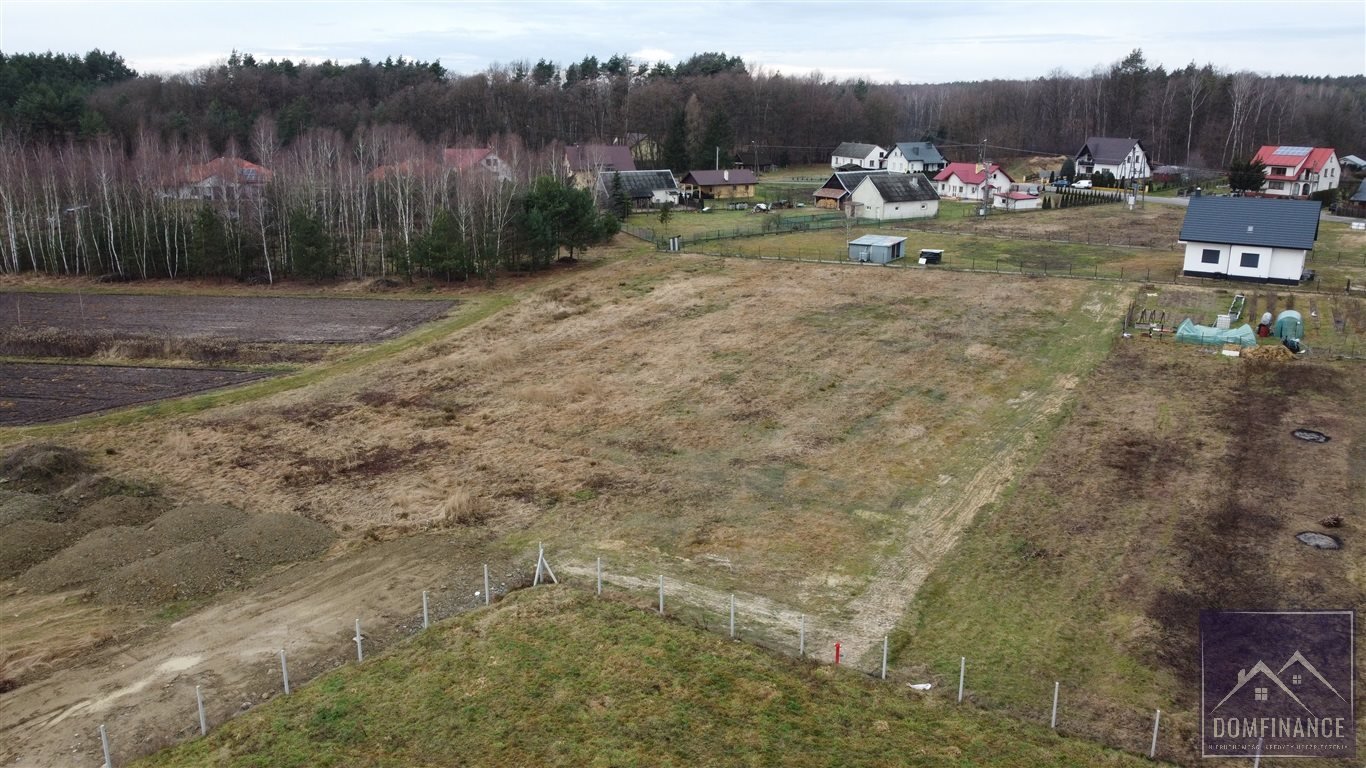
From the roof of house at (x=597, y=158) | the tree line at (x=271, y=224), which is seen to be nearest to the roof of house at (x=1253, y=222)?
the tree line at (x=271, y=224)

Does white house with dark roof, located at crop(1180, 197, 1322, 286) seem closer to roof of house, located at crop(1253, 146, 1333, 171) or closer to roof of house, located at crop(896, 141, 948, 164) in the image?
roof of house, located at crop(1253, 146, 1333, 171)

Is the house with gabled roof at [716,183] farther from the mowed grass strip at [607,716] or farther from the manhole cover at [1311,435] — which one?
the mowed grass strip at [607,716]

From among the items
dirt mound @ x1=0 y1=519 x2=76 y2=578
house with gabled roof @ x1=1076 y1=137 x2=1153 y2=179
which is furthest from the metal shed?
house with gabled roof @ x1=1076 y1=137 x2=1153 y2=179

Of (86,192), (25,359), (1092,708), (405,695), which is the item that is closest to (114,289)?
(86,192)

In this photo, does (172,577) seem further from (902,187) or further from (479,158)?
(902,187)

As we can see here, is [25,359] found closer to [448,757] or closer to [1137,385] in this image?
[448,757]

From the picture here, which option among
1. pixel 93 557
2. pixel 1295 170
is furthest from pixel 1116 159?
pixel 93 557
